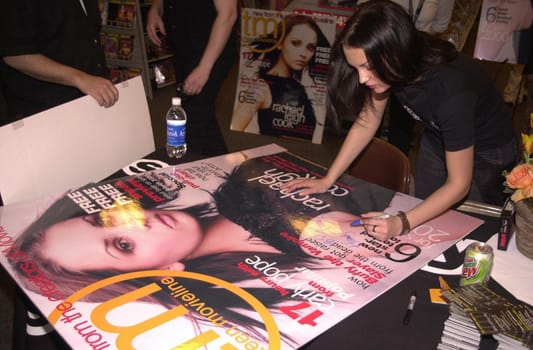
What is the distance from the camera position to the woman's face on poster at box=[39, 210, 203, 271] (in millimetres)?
1029

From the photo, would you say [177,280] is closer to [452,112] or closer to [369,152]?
[452,112]

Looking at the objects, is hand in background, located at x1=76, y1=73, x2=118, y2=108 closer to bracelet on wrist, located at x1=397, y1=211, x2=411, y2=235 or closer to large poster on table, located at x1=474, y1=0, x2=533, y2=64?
bracelet on wrist, located at x1=397, y1=211, x2=411, y2=235

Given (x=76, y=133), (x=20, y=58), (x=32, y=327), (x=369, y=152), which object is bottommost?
(x=32, y=327)

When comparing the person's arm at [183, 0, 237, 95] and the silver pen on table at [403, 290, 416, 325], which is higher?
the person's arm at [183, 0, 237, 95]

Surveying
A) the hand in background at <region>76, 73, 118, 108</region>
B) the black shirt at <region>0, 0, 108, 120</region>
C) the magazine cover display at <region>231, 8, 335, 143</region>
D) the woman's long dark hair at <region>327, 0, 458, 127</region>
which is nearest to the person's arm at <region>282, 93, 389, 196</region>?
the woman's long dark hair at <region>327, 0, 458, 127</region>

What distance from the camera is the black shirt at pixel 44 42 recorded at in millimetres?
1554

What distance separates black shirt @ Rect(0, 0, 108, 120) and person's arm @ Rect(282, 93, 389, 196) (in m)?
0.95

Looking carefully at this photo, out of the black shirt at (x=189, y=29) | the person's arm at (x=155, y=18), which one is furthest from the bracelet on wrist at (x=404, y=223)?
the person's arm at (x=155, y=18)

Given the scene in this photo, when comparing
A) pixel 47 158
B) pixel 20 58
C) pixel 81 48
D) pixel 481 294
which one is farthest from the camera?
pixel 81 48

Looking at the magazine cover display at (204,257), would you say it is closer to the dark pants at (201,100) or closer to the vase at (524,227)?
the vase at (524,227)

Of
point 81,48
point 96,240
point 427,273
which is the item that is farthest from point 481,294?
point 81,48

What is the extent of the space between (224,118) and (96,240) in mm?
3188

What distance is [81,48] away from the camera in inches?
69.4

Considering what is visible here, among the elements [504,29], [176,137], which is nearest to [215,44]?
[176,137]
